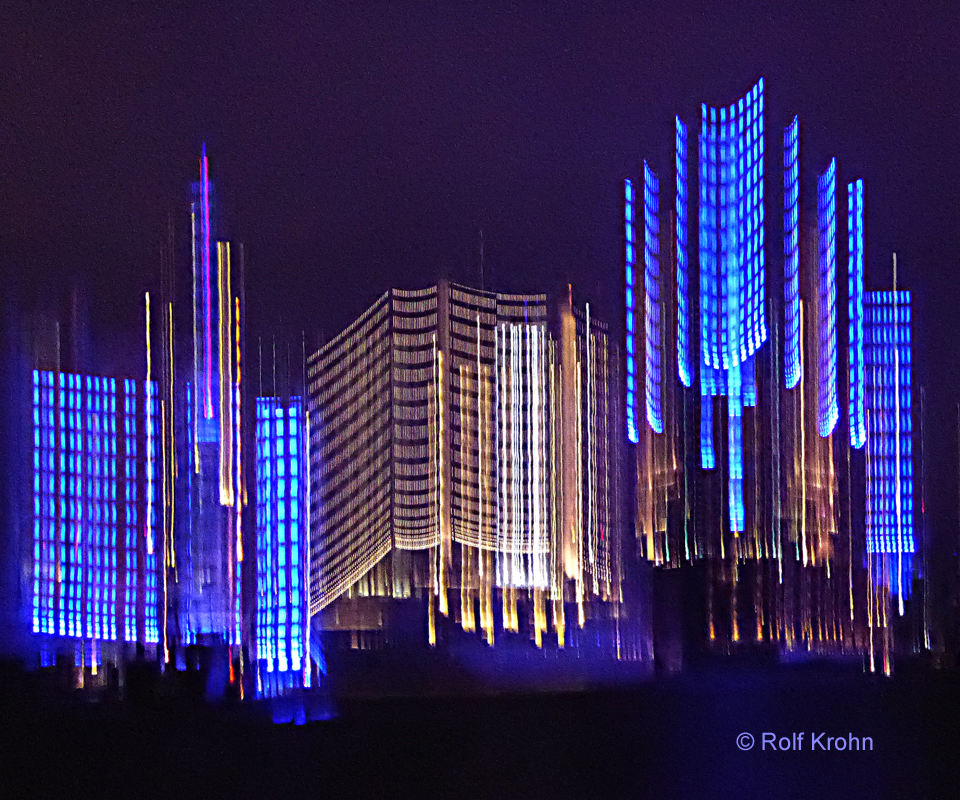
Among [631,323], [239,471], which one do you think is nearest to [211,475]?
[239,471]

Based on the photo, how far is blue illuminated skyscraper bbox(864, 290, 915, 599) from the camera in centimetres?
284

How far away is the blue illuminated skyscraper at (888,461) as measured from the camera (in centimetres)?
284

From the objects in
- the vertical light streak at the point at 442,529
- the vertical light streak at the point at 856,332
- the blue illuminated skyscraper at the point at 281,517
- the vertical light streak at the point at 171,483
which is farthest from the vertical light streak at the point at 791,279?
the vertical light streak at the point at 171,483

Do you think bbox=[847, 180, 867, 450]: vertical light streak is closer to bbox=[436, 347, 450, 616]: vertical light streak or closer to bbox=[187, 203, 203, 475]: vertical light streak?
bbox=[436, 347, 450, 616]: vertical light streak

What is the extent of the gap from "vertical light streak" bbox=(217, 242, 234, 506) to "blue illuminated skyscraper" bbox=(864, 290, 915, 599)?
154cm

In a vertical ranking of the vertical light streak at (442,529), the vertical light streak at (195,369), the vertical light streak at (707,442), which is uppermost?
the vertical light streak at (195,369)

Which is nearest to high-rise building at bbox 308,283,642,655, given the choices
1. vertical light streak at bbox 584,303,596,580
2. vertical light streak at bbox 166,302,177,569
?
vertical light streak at bbox 584,303,596,580

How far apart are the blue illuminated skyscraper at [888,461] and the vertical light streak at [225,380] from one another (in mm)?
1539

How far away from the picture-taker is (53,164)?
289 centimetres

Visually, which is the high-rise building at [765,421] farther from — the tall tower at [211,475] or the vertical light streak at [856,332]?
the tall tower at [211,475]

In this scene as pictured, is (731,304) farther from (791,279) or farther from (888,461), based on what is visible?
(888,461)

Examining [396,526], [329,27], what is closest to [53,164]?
[329,27]

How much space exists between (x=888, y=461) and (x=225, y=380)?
63.7 inches

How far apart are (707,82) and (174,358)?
147 cm
